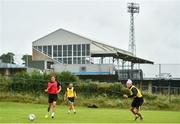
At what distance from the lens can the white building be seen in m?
73.1

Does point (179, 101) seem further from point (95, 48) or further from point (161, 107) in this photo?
point (95, 48)

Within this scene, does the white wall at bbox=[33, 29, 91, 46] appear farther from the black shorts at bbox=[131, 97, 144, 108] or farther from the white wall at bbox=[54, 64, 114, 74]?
the black shorts at bbox=[131, 97, 144, 108]

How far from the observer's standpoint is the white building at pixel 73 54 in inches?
2876

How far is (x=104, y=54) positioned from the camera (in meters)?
73.1

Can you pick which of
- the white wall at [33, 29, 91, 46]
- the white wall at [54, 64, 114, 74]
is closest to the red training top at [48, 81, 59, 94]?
the white wall at [54, 64, 114, 74]

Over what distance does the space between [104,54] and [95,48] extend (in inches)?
121

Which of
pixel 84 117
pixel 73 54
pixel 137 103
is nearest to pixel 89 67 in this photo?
pixel 73 54

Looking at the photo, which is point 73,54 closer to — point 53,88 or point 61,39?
point 61,39

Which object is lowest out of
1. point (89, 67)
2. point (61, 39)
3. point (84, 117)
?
point (84, 117)

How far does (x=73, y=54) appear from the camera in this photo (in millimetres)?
78312

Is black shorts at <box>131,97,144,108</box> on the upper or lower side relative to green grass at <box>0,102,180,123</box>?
upper

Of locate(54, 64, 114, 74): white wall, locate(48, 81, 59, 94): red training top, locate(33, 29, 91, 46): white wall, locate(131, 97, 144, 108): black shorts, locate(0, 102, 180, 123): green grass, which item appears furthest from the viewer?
locate(33, 29, 91, 46): white wall

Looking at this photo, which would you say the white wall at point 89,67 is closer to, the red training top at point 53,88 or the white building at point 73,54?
the white building at point 73,54

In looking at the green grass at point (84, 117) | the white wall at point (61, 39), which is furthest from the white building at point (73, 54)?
the green grass at point (84, 117)
